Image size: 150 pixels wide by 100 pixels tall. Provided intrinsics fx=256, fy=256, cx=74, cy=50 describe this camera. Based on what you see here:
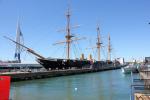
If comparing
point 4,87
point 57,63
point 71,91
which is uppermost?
point 57,63

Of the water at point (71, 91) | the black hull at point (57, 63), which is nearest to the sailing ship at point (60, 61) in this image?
the black hull at point (57, 63)

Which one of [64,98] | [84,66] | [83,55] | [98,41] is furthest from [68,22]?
[64,98]

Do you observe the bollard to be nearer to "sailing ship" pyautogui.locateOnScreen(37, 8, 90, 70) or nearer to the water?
the water

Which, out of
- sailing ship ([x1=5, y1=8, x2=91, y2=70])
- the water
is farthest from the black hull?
the water

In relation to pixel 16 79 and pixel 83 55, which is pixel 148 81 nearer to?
pixel 16 79

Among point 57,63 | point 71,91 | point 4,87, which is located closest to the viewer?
point 4,87

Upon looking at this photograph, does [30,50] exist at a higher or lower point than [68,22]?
lower

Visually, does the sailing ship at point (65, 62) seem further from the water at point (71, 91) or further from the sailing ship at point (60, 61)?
the water at point (71, 91)

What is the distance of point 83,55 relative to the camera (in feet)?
391

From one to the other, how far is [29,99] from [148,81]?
1321cm

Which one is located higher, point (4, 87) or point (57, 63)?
point (57, 63)

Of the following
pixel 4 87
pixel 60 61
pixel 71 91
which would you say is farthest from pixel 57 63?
pixel 4 87

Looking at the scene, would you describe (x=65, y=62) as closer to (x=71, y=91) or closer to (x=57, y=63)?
(x=57, y=63)

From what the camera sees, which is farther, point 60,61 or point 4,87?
point 60,61
